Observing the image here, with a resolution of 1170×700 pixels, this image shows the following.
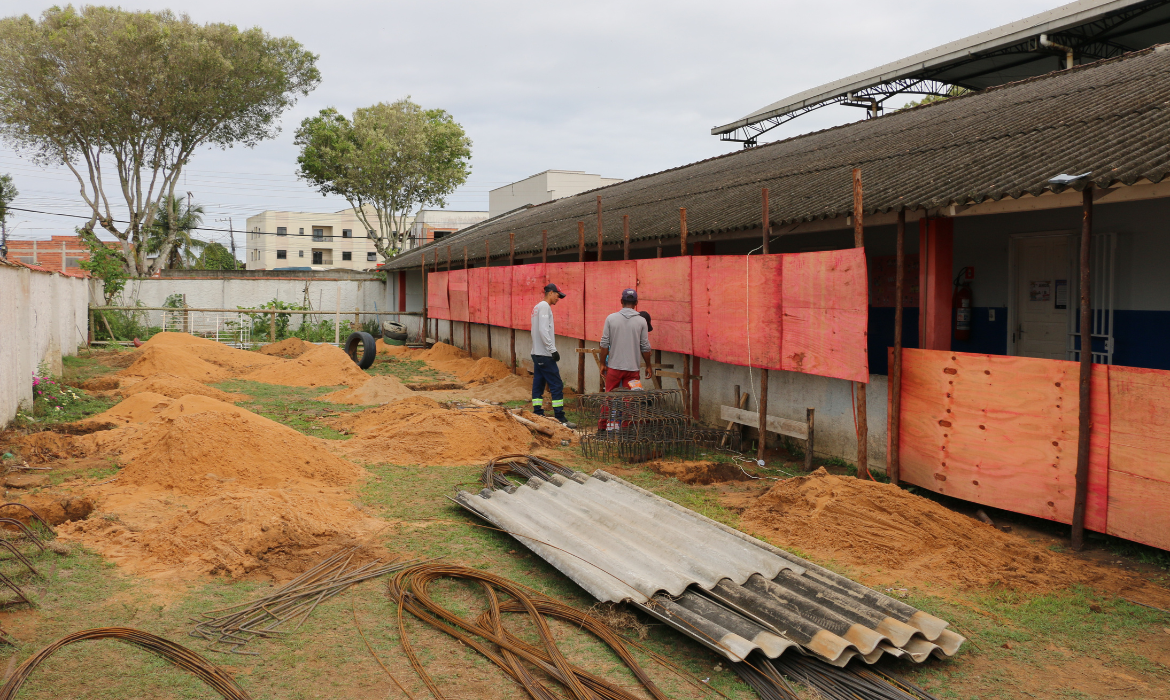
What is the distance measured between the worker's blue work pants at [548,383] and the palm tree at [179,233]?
3331 centimetres

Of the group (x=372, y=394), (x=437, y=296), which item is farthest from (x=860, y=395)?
(x=437, y=296)

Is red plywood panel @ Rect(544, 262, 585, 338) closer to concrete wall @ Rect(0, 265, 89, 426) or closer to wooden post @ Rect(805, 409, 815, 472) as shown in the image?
wooden post @ Rect(805, 409, 815, 472)

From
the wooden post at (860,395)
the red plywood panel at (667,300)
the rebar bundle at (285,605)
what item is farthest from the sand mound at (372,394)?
the wooden post at (860,395)

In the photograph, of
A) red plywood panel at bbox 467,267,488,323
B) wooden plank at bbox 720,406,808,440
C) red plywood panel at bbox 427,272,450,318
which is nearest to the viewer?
wooden plank at bbox 720,406,808,440

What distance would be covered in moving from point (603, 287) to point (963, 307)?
5.38m

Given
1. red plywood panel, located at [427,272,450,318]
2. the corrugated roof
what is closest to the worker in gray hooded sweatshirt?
the corrugated roof

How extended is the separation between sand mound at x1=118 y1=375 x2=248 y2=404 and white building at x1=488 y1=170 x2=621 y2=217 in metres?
26.3

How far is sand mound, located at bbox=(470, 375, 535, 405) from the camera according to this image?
570 inches

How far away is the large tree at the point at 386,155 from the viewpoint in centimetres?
3562

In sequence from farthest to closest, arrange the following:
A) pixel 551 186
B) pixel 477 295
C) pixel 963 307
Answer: pixel 551 186
pixel 477 295
pixel 963 307

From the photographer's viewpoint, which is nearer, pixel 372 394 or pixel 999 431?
pixel 999 431

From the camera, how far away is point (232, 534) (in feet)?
19.8

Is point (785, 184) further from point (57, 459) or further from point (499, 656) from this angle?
point (57, 459)

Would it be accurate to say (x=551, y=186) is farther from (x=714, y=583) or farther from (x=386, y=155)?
(x=714, y=583)
